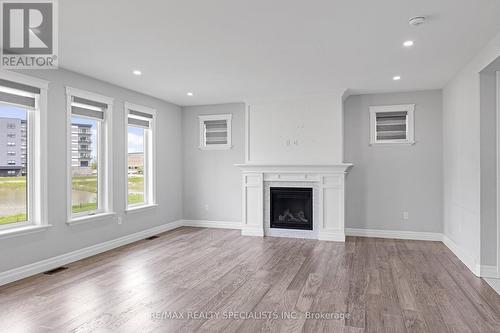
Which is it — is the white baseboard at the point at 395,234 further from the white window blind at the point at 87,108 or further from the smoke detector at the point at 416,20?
the white window blind at the point at 87,108

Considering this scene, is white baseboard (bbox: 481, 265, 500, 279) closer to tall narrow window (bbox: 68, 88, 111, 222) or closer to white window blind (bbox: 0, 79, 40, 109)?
tall narrow window (bbox: 68, 88, 111, 222)

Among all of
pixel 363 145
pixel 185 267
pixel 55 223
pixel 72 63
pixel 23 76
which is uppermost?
pixel 72 63

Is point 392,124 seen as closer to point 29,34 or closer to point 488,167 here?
point 488,167

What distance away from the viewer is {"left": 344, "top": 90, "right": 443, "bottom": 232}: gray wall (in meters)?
5.81

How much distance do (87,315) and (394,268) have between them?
141 inches

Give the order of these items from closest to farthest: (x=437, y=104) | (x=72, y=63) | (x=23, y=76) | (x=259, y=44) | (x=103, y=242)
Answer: (x=259, y=44)
(x=23, y=76)
(x=72, y=63)
(x=103, y=242)
(x=437, y=104)

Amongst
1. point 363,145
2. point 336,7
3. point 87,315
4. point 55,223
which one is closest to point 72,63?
point 55,223

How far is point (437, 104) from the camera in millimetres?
5793

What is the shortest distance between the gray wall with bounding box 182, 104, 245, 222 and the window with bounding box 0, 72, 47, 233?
3405mm

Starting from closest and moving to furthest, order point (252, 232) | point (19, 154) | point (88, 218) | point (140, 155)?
point (19, 154) < point (88, 218) < point (140, 155) < point (252, 232)

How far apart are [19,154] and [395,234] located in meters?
6.01

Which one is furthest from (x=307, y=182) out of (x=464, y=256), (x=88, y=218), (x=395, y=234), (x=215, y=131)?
(x=88, y=218)

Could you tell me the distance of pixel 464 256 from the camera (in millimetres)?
4453

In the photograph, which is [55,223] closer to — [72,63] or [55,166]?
[55,166]
